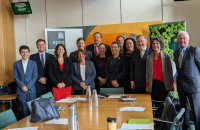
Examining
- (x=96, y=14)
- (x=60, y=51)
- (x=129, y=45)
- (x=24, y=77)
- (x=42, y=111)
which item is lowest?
(x=42, y=111)

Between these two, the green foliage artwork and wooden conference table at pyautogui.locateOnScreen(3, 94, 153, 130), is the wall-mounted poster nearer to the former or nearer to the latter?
the green foliage artwork

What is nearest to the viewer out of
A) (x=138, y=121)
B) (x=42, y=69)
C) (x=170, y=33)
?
(x=138, y=121)

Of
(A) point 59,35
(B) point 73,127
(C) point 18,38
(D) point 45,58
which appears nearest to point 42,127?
(B) point 73,127

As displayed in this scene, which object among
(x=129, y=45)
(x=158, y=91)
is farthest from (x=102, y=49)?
(x=158, y=91)

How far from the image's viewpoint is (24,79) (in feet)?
13.6

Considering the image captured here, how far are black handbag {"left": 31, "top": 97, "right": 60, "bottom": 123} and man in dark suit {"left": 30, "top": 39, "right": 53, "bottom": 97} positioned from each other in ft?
7.98

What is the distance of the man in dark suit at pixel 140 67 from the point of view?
12.9 feet

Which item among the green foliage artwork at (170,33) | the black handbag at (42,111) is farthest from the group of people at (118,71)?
the black handbag at (42,111)

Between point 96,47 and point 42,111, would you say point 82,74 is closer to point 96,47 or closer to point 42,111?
point 96,47

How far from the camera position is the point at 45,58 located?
181 inches

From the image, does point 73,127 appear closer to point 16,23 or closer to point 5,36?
point 5,36

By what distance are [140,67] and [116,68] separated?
0.53 meters

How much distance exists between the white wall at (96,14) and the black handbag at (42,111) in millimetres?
3861

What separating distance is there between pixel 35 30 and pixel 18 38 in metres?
0.60
